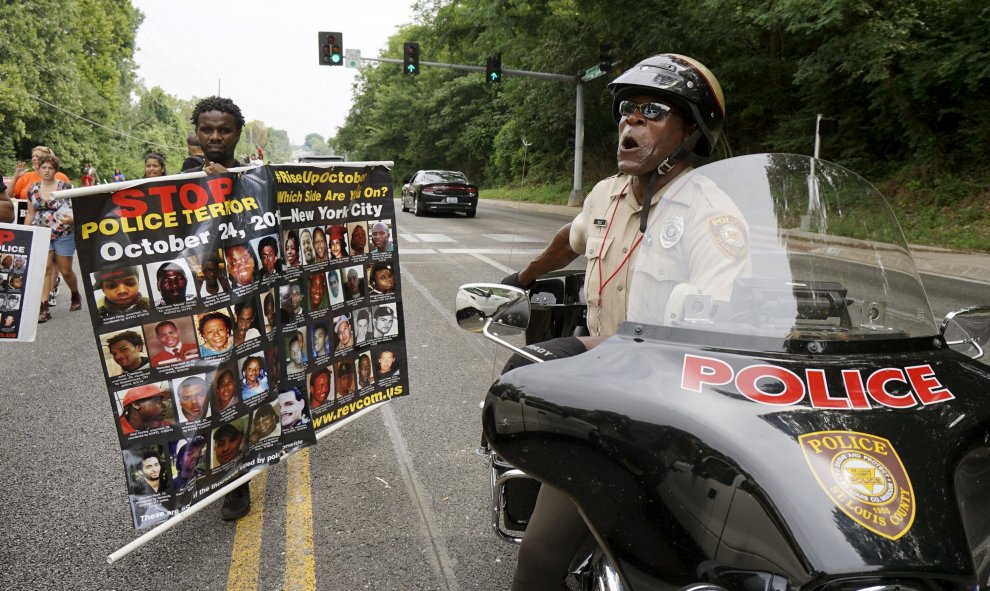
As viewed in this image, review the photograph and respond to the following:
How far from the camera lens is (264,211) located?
326 cm

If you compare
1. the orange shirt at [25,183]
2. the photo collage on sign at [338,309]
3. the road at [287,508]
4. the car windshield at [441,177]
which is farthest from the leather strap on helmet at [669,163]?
the car windshield at [441,177]

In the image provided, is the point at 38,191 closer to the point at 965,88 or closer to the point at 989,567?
the point at 989,567

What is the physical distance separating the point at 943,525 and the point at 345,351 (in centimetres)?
314

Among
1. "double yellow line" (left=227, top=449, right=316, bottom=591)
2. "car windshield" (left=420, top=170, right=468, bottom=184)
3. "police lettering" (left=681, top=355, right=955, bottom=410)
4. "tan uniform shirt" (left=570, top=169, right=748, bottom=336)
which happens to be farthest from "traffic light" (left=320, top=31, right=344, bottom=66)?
"police lettering" (left=681, top=355, right=955, bottom=410)

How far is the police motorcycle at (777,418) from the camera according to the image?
1149 millimetres

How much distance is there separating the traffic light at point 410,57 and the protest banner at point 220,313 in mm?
21723

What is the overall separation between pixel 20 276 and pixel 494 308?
10.8 feet

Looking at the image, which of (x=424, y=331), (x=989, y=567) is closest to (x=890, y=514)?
(x=989, y=567)

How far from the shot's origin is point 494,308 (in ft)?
7.27

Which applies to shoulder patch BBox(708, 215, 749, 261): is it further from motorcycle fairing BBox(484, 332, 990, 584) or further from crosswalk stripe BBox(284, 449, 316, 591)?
crosswalk stripe BBox(284, 449, 316, 591)

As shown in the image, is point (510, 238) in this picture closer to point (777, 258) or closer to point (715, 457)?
point (777, 258)

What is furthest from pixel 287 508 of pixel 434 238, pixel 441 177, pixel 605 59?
pixel 441 177

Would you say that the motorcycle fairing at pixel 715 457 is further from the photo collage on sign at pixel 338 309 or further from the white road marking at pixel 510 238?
the white road marking at pixel 510 238

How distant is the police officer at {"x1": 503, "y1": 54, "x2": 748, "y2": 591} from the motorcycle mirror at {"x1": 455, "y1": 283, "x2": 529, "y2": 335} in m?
0.12
